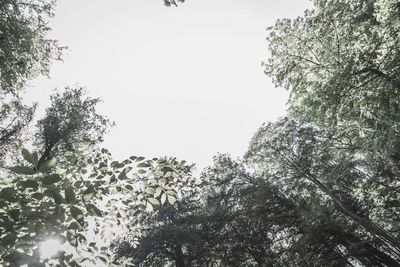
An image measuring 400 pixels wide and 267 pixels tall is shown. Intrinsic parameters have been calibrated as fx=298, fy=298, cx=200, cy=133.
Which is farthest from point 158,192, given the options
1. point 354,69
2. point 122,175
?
point 354,69

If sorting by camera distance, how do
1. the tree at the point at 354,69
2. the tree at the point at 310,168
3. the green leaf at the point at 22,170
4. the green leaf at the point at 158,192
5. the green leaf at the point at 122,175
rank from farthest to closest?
the tree at the point at 310,168
the tree at the point at 354,69
the green leaf at the point at 158,192
the green leaf at the point at 122,175
the green leaf at the point at 22,170

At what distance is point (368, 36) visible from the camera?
819cm

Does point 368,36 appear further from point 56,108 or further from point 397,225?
point 56,108

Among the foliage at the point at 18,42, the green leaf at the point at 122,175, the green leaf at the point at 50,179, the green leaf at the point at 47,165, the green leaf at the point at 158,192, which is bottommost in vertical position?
the green leaf at the point at 50,179

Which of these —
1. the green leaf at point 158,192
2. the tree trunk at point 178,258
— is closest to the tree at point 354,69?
the green leaf at point 158,192

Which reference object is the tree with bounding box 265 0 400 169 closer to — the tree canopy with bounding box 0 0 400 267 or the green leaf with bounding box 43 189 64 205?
the tree canopy with bounding box 0 0 400 267

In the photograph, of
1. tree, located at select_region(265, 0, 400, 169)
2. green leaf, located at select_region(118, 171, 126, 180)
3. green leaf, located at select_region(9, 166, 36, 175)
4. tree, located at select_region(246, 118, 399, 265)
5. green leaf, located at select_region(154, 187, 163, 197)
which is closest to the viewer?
green leaf, located at select_region(9, 166, 36, 175)

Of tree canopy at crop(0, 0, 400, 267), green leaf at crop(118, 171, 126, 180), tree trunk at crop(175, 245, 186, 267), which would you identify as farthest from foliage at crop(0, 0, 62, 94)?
tree trunk at crop(175, 245, 186, 267)

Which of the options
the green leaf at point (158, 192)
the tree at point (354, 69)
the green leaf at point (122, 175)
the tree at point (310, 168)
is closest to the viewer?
the green leaf at point (122, 175)

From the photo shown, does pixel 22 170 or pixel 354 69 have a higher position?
pixel 354 69

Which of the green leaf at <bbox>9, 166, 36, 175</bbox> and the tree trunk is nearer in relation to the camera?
the green leaf at <bbox>9, 166, 36, 175</bbox>

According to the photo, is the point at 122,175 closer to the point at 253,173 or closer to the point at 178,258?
the point at 253,173

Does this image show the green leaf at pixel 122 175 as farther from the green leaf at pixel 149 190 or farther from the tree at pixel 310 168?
the tree at pixel 310 168

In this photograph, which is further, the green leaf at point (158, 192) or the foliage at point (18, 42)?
the foliage at point (18, 42)
